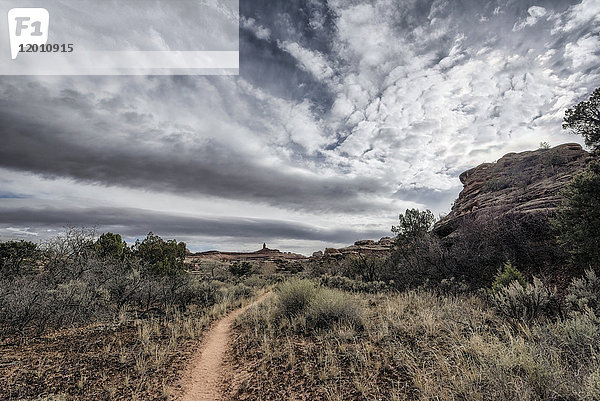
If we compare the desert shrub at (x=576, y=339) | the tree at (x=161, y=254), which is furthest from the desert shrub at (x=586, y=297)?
the tree at (x=161, y=254)

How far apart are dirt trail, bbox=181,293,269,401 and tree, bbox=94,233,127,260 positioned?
10.5m

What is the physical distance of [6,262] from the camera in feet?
41.3

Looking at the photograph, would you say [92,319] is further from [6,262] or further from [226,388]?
[6,262]

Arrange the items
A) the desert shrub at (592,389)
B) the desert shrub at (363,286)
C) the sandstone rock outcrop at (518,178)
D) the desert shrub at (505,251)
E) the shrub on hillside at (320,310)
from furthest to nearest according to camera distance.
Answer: the sandstone rock outcrop at (518,178) → the desert shrub at (363,286) → the desert shrub at (505,251) → the shrub on hillside at (320,310) → the desert shrub at (592,389)

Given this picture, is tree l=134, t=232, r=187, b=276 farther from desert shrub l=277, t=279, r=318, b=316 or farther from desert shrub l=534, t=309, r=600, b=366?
desert shrub l=534, t=309, r=600, b=366

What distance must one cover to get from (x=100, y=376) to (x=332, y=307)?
18.5 feet

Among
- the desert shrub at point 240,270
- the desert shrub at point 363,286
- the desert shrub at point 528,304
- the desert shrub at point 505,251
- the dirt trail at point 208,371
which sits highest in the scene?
the desert shrub at point 505,251

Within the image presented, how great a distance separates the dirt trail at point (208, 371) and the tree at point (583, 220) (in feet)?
39.6

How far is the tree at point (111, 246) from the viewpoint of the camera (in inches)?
581

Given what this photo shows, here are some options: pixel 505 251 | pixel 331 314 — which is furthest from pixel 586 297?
pixel 331 314

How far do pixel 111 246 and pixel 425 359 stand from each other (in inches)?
687

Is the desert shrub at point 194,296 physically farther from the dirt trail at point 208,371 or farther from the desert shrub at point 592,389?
the desert shrub at point 592,389

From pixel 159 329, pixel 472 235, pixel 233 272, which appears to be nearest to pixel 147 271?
pixel 159 329

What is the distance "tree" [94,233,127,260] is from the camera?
14.8m
